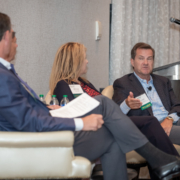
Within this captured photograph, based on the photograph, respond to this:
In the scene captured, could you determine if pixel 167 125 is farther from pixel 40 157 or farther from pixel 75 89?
pixel 40 157

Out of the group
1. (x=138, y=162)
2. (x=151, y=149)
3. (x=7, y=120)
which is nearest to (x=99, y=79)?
(x=138, y=162)

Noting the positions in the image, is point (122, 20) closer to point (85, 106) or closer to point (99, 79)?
point (99, 79)

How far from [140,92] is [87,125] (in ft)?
4.07

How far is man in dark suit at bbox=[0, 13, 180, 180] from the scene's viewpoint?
140 centimetres

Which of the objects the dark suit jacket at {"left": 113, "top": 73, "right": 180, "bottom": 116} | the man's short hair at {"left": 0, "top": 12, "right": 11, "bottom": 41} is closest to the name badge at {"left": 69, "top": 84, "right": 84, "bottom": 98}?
the dark suit jacket at {"left": 113, "top": 73, "right": 180, "bottom": 116}

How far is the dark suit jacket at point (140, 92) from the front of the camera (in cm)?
254

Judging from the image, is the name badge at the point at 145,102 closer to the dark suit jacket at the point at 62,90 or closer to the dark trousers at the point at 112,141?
the dark suit jacket at the point at 62,90

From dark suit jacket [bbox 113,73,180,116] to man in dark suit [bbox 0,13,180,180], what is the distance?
847 millimetres

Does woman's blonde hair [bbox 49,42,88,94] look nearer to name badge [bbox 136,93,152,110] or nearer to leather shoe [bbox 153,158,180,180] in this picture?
name badge [bbox 136,93,152,110]

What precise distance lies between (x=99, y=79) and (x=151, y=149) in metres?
2.00

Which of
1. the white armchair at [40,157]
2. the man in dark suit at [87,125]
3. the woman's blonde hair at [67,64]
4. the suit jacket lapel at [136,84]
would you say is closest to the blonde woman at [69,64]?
the woman's blonde hair at [67,64]

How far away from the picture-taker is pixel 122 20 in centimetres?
357

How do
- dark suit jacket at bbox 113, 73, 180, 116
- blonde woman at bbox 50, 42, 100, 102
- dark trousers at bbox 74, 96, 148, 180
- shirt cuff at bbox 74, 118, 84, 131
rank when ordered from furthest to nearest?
dark suit jacket at bbox 113, 73, 180, 116 → blonde woman at bbox 50, 42, 100, 102 → dark trousers at bbox 74, 96, 148, 180 → shirt cuff at bbox 74, 118, 84, 131

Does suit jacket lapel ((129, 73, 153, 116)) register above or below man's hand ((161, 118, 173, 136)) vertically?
above
